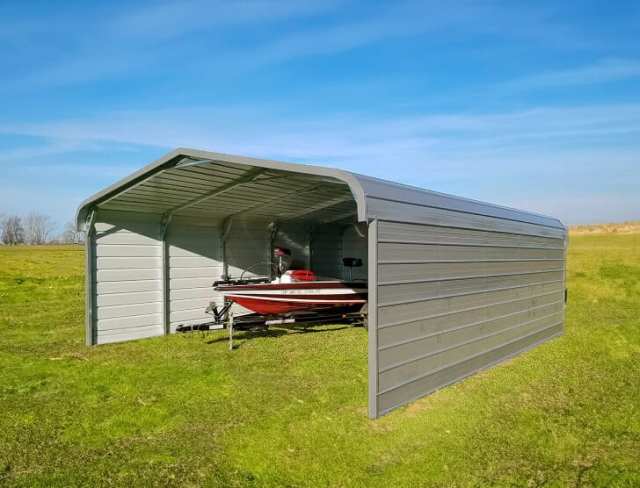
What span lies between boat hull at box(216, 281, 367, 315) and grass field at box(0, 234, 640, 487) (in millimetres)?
789

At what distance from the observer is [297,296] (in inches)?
355

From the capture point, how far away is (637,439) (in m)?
4.09

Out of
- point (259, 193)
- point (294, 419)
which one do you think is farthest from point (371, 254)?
point (259, 193)

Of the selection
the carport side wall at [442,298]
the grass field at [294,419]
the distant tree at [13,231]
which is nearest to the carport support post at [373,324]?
the carport side wall at [442,298]

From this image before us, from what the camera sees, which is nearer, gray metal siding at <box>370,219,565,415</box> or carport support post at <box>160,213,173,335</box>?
gray metal siding at <box>370,219,565,415</box>

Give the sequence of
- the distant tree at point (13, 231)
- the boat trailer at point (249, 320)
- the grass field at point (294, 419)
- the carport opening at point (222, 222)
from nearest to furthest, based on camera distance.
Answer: the grass field at point (294, 419) → the carport opening at point (222, 222) → the boat trailer at point (249, 320) → the distant tree at point (13, 231)

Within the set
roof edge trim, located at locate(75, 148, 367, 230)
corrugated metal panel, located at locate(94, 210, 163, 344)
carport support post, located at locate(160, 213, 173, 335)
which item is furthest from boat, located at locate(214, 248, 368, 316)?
roof edge trim, located at locate(75, 148, 367, 230)

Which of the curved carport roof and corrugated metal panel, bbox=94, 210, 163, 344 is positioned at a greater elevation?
the curved carport roof

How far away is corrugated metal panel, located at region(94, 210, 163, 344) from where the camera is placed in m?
8.14

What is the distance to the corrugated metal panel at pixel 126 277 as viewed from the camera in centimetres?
814

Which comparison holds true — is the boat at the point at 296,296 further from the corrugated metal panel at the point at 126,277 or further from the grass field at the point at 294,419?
the corrugated metal panel at the point at 126,277

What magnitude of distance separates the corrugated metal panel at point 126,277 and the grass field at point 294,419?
454mm

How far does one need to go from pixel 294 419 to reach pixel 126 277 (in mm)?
5154

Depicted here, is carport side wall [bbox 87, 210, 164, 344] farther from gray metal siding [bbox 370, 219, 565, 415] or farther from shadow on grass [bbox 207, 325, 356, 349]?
gray metal siding [bbox 370, 219, 565, 415]
